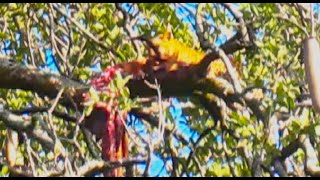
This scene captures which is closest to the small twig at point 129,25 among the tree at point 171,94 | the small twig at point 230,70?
the tree at point 171,94

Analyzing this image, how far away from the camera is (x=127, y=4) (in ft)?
20.8

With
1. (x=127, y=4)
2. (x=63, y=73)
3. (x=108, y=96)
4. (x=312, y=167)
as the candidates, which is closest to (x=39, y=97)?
(x=63, y=73)

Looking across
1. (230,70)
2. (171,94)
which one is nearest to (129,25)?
(171,94)

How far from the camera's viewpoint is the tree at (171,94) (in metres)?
5.05

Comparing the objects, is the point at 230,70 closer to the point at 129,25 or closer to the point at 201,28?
the point at 201,28

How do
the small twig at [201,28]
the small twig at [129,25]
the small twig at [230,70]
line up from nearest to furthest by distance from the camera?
the small twig at [230,70] < the small twig at [201,28] < the small twig at [129,25]

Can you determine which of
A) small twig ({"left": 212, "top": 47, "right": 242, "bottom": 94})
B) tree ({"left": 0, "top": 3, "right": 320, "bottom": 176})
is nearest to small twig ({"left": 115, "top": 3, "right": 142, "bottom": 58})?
tree ({"left": 0, "top": 3, "right": 320, "bottom": 176})

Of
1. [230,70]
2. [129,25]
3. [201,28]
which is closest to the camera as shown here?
[230,70]

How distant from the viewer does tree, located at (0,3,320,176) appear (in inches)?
199

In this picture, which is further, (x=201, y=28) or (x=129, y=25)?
(x=129, y=25)

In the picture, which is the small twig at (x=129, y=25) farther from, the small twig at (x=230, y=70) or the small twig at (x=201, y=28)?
the small twig at (x=230, y=70)

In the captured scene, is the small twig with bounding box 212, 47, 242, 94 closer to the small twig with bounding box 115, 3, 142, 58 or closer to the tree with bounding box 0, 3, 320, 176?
the tree with bounding box 0, 3, 320, 176

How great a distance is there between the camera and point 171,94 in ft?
19.0

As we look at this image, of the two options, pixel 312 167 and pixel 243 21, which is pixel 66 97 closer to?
pixel 243 21
